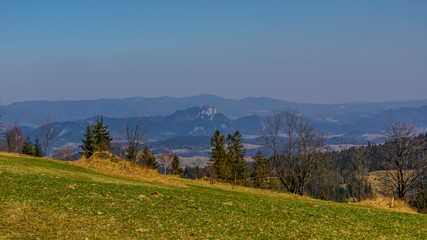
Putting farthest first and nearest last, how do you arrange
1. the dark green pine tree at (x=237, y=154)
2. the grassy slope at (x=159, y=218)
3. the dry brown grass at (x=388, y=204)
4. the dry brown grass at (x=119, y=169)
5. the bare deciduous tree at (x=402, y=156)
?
the dark green pine tree at (x=237, y=154) → the bare deciduous tree at (x=402, y=156) → the dry brown grass at (x=119, y=169) → the dry brown grass at (x=388, y=204) → the grassy slope at (x=159, y=218)

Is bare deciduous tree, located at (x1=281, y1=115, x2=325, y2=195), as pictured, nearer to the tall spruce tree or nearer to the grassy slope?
the grassy slope

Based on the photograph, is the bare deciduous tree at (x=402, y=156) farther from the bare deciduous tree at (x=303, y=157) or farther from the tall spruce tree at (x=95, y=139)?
the tall spruce tree at (x=95, y=139)

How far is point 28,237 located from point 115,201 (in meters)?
8.28

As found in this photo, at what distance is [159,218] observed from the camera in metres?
18.7

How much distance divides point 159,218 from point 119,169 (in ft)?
104

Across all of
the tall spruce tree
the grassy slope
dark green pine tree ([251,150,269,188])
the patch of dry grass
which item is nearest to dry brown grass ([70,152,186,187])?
the grassy slope

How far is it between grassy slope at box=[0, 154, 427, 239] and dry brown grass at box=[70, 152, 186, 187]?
1853cm

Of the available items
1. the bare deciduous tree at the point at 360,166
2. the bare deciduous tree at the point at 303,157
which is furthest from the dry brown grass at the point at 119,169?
the bare deciduous tree at the point at 360,166

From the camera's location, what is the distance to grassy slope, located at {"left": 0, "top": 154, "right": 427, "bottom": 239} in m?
15.6

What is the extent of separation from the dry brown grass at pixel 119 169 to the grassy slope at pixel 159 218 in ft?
60.8

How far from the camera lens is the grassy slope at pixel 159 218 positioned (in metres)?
15.6

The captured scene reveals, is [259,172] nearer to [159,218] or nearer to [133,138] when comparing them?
[133,138]

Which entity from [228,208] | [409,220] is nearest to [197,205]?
[228,208]

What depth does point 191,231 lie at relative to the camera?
1673 cm
